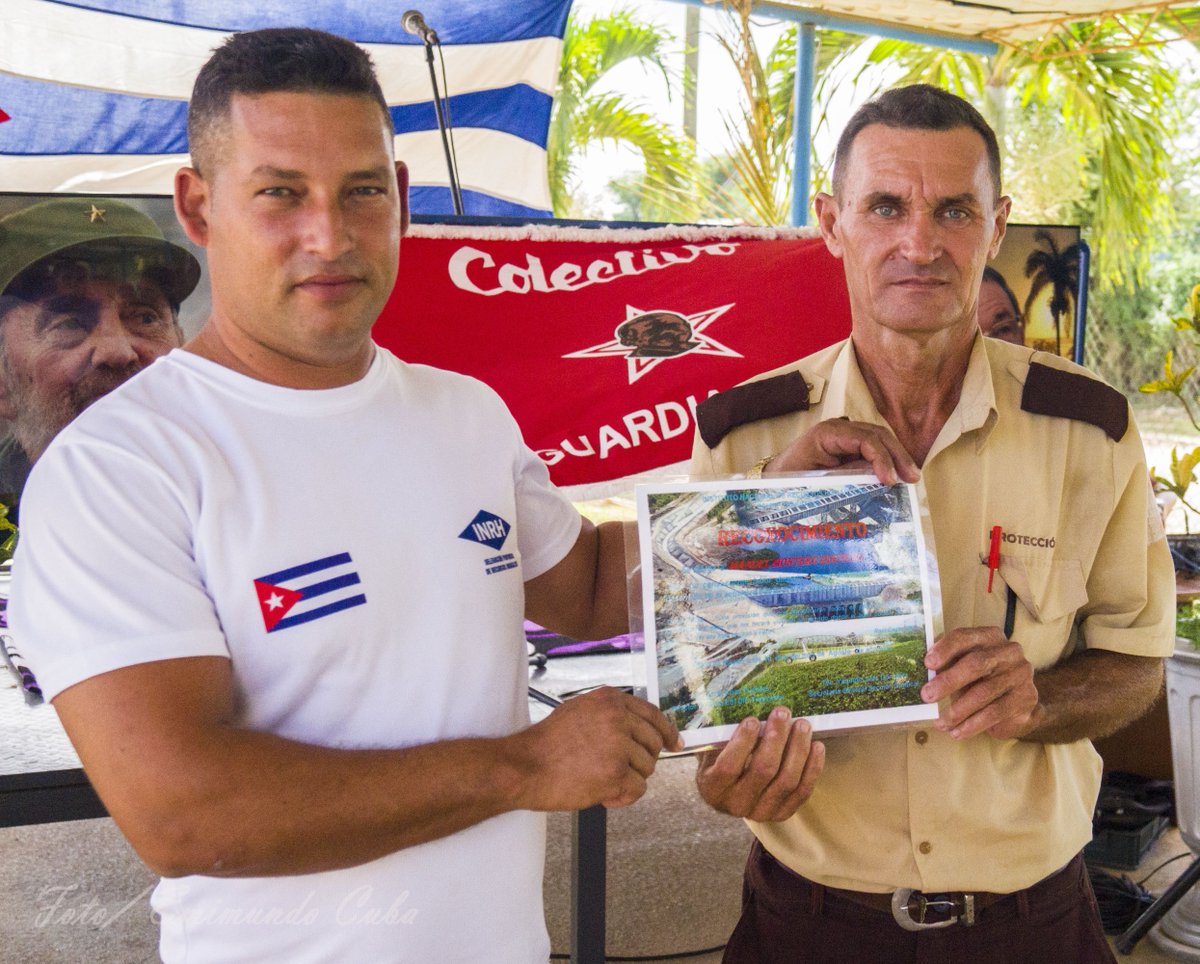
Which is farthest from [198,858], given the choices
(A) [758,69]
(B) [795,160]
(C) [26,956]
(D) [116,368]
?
(A) [758,69]

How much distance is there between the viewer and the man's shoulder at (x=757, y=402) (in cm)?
190

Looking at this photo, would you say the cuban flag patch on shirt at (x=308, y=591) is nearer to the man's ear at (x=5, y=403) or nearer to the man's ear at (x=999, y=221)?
the man's ear at (x=999, y=221)

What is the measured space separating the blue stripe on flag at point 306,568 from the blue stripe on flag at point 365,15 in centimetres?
257

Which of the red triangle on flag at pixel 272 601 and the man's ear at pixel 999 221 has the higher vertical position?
the man's ear at pixel 999 221

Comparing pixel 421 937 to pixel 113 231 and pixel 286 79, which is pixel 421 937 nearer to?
pixel 286 79

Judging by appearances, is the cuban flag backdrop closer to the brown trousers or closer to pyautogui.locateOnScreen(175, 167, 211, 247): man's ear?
pyautogui.locateOnScreen(175, 167, 211, 247): man's ear

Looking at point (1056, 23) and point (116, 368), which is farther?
point (1056, 23)

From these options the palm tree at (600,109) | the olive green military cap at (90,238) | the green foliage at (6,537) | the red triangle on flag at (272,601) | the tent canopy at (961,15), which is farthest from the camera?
the palm tree at (600,109)

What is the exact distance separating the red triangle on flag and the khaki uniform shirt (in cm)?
84

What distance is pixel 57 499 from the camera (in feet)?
4.06

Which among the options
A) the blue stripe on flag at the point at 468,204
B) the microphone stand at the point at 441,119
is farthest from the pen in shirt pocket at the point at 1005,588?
the blue stripe on flag at the point at 468,204

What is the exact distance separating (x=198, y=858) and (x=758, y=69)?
15.1 feet

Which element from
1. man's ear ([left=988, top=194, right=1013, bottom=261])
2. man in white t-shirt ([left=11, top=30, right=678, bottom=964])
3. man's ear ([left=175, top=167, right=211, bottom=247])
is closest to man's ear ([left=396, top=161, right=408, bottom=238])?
man in white t-shirt ([left=11, top=30, right=678, bottom=964])

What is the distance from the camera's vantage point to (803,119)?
4.77 metres
